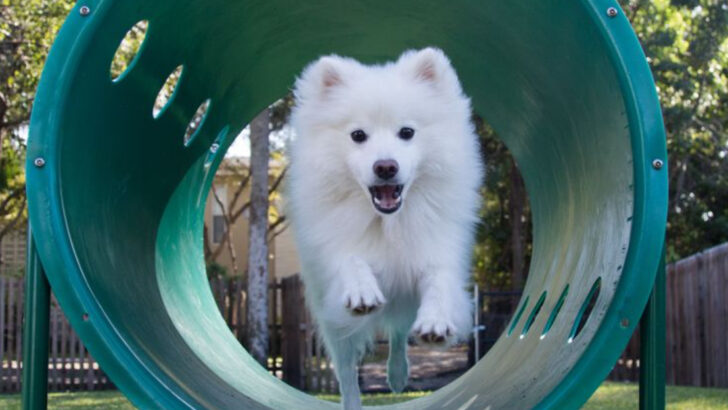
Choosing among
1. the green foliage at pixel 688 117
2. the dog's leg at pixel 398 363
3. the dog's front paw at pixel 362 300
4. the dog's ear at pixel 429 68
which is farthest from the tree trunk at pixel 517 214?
the dog's front paw at pixel 362 300

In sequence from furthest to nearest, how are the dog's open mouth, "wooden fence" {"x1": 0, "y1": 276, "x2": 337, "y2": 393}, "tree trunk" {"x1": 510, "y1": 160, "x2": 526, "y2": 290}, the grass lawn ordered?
"tree trunk" {"x1": 510, "y1": 160, "x2": 526, "y2": 290}, "wooden fence" {"x1": 0, "y1": 276, "x2": 337, "y2": 393}, the grass lawn, the dog's open mouth

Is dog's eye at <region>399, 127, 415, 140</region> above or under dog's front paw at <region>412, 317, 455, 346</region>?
above

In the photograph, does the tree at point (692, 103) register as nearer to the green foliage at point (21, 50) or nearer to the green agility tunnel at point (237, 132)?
the green foliage at point (21, 50)

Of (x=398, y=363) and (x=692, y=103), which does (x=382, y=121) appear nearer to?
(x=398, y=363)

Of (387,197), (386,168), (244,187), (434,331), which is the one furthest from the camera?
(244,187)

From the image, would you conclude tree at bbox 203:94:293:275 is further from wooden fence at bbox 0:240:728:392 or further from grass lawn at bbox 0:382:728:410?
grass lawn at bbox 0:382:728:410

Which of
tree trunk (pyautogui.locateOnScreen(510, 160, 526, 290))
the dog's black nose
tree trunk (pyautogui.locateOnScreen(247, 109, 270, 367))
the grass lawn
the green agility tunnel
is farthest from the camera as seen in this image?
tree trunk (pyautogui.locateOnScreen(510, 160, 526, 290))

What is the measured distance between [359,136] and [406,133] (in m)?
0.21

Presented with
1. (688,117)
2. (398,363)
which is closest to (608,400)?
(398,363)

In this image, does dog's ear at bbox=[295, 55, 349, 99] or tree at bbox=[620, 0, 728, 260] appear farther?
tree at bbox=[620, 0, 728, 260]

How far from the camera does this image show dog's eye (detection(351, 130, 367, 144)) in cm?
377

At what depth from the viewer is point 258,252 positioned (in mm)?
11742

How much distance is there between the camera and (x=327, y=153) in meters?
3.92

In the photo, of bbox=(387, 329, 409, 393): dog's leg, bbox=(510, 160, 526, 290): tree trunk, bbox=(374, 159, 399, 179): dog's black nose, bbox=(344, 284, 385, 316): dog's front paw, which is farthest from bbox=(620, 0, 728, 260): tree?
bbox=(344, 284, 385, 316): dog's front paw
